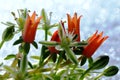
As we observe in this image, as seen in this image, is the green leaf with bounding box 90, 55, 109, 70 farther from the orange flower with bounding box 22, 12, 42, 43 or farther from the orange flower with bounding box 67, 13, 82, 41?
the orange flower with bounding box 22, 12, 42, 43

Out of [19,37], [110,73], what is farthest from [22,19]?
[110,73]

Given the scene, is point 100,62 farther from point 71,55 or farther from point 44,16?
point 44,16

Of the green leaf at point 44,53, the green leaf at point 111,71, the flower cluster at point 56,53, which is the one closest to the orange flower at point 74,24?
the flower cluster at point 56,53

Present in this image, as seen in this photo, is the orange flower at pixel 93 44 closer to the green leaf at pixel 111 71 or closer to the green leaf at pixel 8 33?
the green leaf at pixel 111 71

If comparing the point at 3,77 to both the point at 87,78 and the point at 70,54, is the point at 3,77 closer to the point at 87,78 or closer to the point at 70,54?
the point at 70,54

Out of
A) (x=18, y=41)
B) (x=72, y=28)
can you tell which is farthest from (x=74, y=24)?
(x=18, y=41)

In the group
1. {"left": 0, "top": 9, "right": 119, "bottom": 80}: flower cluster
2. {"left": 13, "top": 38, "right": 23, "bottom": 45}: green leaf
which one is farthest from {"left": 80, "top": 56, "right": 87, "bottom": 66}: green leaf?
{"left": 13, "top": 38, "right": 23, "bottom": 45}: green leaf
